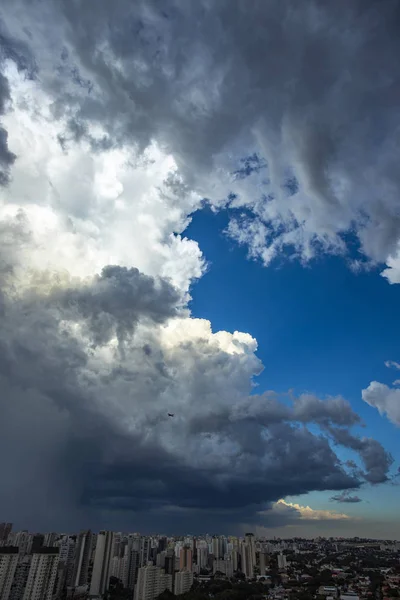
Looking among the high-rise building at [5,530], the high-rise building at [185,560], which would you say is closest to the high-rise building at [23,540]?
the high-rise building at [5,530]

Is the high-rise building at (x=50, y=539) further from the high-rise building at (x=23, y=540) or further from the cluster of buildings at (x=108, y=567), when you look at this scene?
the high-rise building at (x=23, y=540)

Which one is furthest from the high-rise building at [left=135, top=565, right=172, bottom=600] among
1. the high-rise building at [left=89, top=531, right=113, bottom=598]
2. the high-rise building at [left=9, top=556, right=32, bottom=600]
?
the high-rise building at [left=9, top=556, right=32, bottom=600]

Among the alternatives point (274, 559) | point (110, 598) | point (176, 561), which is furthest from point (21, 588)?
point (274, 559)

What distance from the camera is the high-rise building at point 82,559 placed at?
2363 inches

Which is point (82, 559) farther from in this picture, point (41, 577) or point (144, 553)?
point (41, 577)

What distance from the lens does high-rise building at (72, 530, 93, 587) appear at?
60031mm

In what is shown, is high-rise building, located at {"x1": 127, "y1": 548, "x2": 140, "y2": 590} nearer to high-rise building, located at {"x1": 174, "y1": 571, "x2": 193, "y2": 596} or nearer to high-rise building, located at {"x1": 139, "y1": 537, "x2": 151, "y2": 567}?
high-rise building, located at {"x1": 139, "y1": 537, "x2": 151, "y2": 567}

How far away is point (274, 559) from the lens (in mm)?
104625

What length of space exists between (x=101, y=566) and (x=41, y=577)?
48.1 ft

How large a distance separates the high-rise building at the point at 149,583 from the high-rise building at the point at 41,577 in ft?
45.4

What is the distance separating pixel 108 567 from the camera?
5728 cm

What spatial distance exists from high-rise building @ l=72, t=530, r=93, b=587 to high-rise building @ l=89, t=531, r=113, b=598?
590 centimetres

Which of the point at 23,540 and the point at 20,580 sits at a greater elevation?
the point at 23,540

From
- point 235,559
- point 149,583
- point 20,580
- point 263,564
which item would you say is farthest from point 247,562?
point 20,580
